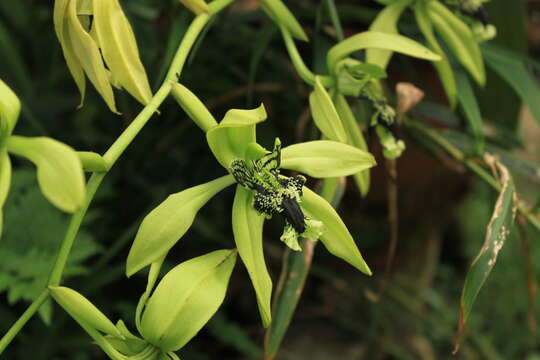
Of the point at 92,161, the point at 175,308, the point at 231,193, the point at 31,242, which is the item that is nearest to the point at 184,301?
the point at 175,308

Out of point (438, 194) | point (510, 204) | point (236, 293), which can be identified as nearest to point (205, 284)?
point (510, 204)

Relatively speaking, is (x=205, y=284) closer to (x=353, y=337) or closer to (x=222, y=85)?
(x=222, y=85)

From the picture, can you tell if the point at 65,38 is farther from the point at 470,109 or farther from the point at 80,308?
the point at 470,109

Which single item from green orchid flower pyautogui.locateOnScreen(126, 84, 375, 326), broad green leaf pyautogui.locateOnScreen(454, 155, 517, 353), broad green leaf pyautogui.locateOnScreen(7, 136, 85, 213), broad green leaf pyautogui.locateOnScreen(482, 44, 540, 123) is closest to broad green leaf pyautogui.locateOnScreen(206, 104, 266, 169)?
green orchid flower pyautogui.locateOnScreen(126, 84, 375, 326)

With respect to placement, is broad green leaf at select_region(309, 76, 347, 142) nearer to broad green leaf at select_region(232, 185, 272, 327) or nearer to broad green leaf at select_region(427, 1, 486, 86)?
broad green leaf at select_region(232, 185, 272, 327)

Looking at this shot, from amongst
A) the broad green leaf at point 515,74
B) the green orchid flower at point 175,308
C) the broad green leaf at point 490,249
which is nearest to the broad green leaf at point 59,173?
the green orchid flower at point 175,308

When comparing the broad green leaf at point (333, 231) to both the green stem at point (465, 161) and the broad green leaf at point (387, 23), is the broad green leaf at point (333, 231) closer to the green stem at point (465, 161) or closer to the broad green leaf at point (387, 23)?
the broad green leaf at point (387, 23)
